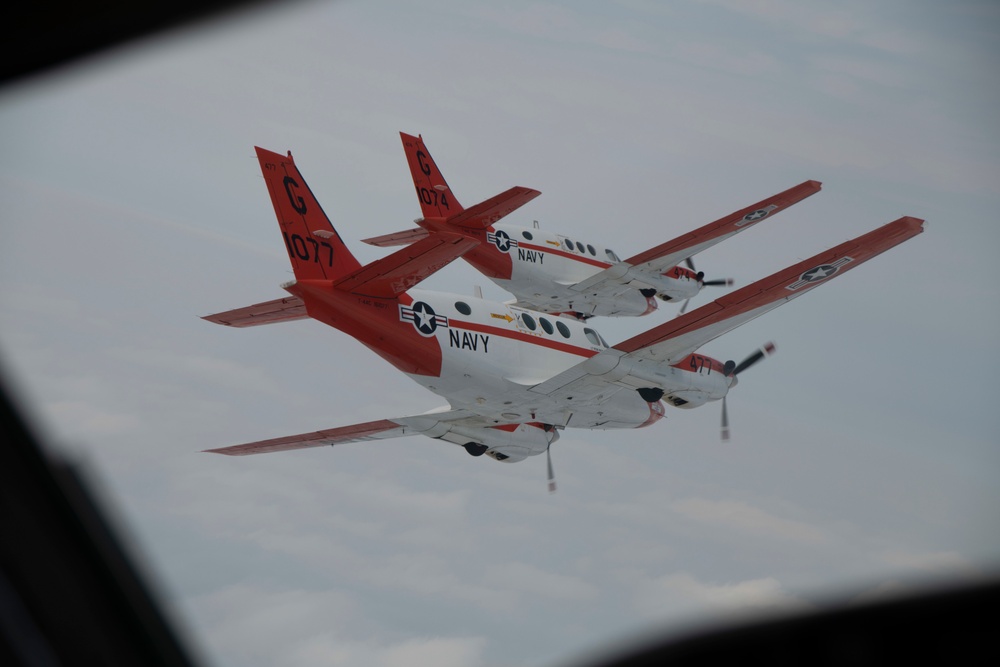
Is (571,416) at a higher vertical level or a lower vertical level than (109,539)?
higher

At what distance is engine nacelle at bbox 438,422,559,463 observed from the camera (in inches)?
1069

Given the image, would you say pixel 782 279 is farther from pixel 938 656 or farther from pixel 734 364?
pixel 938 656

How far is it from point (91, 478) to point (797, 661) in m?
3.01

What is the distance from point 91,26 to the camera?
4.13 m

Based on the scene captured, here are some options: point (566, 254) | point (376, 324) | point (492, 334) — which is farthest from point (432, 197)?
point (376, 324)

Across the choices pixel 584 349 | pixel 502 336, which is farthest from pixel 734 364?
pixel 502 336

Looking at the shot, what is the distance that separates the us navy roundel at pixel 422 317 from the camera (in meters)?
22.6

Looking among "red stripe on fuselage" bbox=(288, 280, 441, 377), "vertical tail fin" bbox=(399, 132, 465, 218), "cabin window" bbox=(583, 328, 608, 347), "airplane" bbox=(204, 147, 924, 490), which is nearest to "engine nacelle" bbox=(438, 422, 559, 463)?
"airplane" bbox=(204, 147, 924, 490)

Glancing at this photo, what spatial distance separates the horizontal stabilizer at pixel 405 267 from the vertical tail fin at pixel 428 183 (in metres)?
15.8

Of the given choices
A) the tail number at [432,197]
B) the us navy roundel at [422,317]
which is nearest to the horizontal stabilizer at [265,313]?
the us navy roundel at [422,317]

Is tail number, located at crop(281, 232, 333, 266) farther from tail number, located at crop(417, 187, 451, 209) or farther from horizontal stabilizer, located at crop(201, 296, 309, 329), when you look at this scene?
tail number, located at crop(417, 187, 451, 209)

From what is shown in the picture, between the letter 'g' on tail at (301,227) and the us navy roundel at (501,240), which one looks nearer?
the letter 'g' on tail at (301,227)

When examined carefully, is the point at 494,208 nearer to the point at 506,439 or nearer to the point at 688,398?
the point at 506,439

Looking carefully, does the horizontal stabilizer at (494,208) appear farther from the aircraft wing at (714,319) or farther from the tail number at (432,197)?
the tail number at (432,197)
